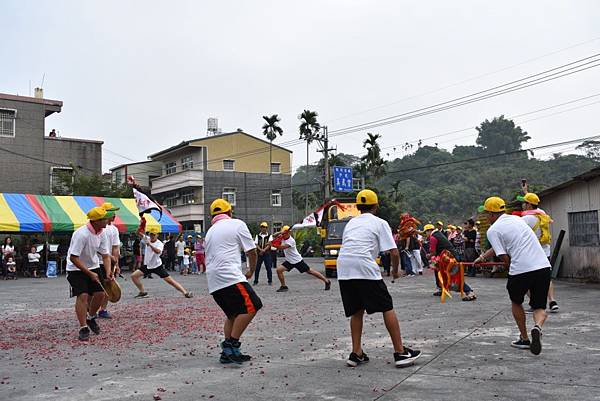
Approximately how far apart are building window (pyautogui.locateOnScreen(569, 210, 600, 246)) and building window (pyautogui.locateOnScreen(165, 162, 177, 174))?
133 feet

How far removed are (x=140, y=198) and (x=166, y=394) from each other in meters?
16.0

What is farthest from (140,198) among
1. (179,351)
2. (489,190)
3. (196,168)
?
(489,190)

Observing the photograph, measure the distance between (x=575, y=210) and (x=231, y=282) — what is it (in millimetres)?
14089

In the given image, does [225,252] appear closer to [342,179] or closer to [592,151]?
[342,179]

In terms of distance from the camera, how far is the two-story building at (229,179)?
48562 mm

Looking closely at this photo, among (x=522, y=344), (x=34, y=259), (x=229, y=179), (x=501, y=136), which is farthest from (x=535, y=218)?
(x=501, y=136)

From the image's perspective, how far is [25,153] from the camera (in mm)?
37156

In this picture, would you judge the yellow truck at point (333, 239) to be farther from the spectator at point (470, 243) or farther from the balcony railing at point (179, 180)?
the balcony railing at point (179, 180)

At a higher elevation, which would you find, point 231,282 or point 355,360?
point 231,282

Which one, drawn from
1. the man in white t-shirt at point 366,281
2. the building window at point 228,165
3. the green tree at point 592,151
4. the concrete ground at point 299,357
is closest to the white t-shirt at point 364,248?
the man in white t-shirt at point 366,281

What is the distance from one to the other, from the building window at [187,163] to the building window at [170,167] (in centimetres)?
163

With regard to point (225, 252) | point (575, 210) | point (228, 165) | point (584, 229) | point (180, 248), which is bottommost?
point (180, 248)

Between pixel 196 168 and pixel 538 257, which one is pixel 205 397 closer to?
pixel 538 257

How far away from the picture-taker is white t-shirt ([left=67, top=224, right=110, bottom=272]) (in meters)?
7.63
